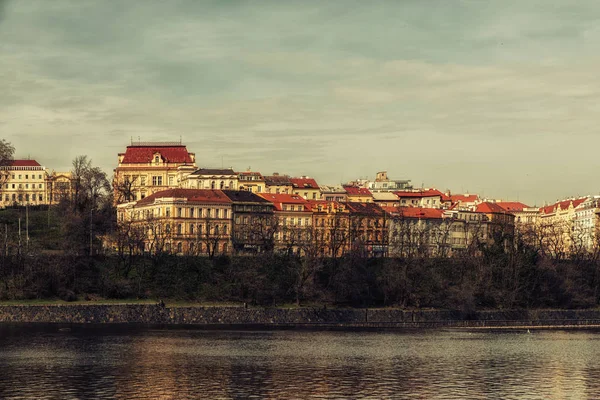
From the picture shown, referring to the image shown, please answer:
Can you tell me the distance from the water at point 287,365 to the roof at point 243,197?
8075cm

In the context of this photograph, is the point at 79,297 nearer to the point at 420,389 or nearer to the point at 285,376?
the point at 285,376

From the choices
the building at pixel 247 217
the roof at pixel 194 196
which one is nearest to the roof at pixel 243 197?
the building at pixel 247 217

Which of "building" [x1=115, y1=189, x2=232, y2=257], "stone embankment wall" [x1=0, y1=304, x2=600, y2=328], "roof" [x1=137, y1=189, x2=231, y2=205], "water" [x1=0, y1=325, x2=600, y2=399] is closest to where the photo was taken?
"water" [x1=0, y1=325, x2=600, y2=399]

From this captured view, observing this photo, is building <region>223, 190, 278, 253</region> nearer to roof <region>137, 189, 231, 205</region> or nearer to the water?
roof <region>137, 189, 231, 205</region>

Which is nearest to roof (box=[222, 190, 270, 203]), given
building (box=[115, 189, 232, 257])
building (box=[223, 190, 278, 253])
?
building (box=[223, 190, 278, 253])

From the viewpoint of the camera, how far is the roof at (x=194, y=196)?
177 meters

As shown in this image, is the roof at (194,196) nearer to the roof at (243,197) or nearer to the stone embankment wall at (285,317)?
the roof at (243,197)

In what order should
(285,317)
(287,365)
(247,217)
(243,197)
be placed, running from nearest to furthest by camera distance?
(287,365) < (285,317) < (247,217) < (243,197)

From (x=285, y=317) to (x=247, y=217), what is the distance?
211 feet

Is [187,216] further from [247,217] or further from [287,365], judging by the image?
[287,365]

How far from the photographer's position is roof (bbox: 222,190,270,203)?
606ft

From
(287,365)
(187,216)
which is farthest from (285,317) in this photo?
(187,216)

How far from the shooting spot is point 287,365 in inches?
2901

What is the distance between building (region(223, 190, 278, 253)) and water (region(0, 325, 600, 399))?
193ft
